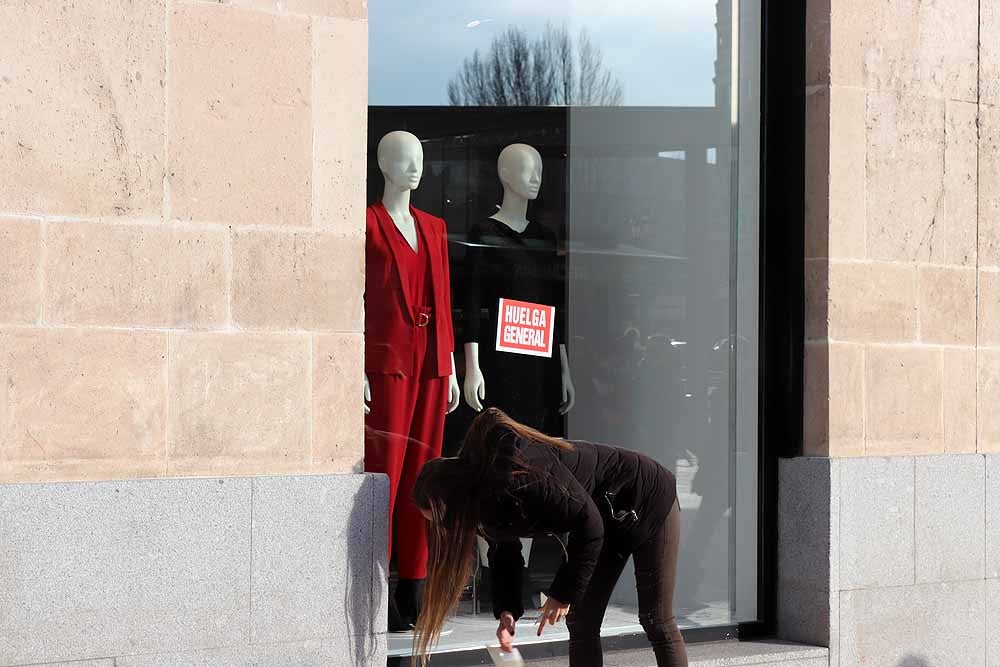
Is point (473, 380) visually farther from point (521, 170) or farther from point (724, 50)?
point (724, 50)

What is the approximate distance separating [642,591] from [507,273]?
1736 mm

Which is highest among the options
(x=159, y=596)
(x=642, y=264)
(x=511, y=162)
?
(x=511, y=162)

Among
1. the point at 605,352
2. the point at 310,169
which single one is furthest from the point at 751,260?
the point at 310,169

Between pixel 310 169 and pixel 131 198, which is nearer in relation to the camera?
pixel 131 198

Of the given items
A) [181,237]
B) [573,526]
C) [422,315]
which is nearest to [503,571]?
[422,315]

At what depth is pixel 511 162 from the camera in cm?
643

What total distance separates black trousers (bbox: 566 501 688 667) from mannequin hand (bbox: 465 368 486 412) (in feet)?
3.88

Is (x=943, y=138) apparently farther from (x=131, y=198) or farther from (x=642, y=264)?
(x=131, y=198)

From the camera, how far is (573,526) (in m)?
4.80

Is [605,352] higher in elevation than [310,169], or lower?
lower

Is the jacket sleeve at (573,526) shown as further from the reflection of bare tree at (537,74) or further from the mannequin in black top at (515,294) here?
the reflection of bare tree at (537,74)

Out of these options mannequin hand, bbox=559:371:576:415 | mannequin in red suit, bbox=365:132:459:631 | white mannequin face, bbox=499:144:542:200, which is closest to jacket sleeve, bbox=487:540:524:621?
mannequin in red suit, bbox=365:132:459:631

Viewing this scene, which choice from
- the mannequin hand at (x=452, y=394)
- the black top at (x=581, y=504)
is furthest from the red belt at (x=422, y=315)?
the black top at (x=581, y=504)

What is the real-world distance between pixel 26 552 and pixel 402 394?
1.82 metres
